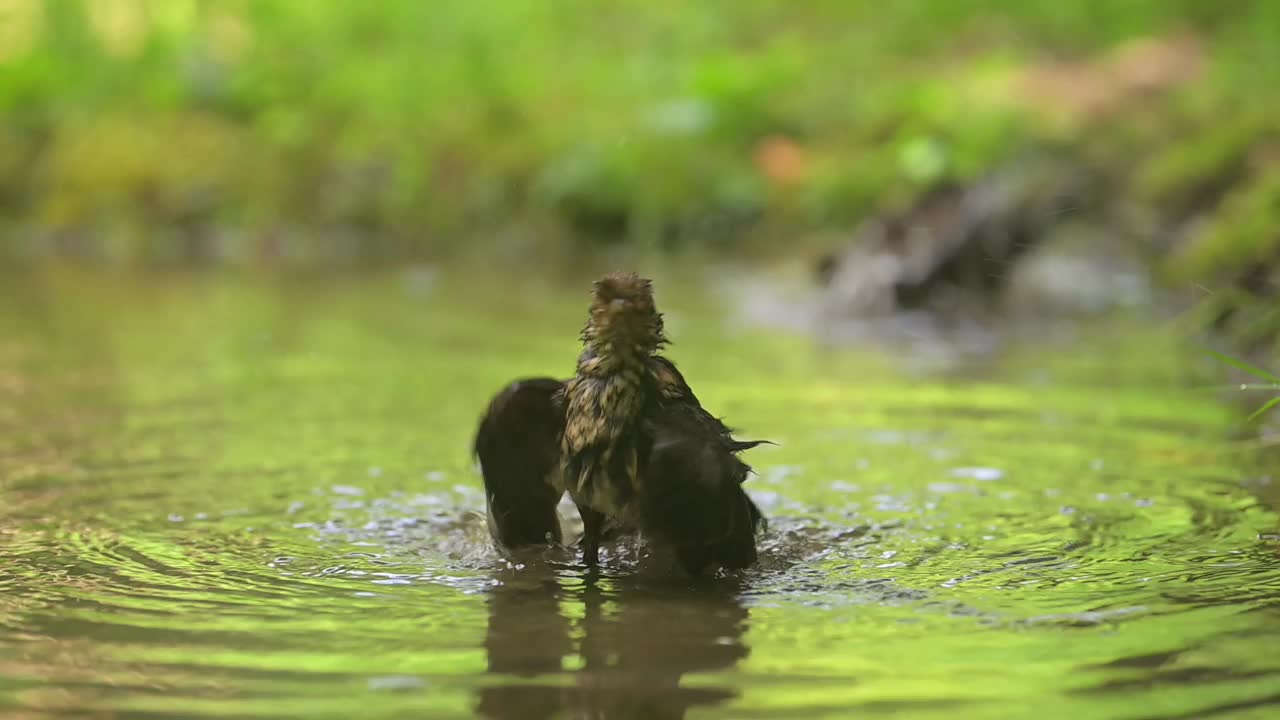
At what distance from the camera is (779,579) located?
156 inches

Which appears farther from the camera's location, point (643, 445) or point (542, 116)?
point (542, 116)

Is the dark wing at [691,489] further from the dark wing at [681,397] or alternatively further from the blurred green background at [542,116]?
the blurred green background at [542,116]

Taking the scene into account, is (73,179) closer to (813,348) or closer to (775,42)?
(775,42)

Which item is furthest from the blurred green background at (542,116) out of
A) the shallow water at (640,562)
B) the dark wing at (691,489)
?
the dark wing at (691,489)

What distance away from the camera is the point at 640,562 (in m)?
4.06

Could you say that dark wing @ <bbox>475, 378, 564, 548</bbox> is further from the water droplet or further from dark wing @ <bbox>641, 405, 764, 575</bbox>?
the water droplet

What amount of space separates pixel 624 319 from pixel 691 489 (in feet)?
1.42

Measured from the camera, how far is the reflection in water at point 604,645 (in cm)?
294

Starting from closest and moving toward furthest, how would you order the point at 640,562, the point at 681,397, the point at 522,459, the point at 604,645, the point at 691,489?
the point at 604,645 < the point at 691,489 < the point at 681,397 < the point at 640,562 < the point at 522,459

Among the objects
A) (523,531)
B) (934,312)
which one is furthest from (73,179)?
(523,531)

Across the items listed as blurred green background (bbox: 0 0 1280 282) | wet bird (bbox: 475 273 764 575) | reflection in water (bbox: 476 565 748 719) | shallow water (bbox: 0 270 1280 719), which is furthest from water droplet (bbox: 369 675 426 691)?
blurred green background (bbox: 0 0 1280 282)

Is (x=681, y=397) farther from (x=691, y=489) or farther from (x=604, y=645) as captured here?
(x=604, y=645)

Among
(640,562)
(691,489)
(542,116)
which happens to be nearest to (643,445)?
(691,489)

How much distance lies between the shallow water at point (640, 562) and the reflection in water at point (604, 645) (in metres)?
0.01
